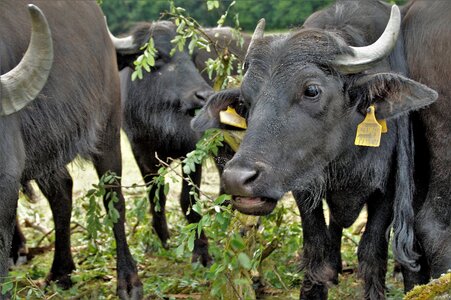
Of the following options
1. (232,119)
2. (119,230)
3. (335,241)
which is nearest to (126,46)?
(119,230)

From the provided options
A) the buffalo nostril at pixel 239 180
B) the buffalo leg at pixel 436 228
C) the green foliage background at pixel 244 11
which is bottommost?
the green foliage background at pixel 244 11

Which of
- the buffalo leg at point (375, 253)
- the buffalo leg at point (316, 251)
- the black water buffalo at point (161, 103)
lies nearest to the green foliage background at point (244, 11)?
the black water buffalo at point (161, 103)

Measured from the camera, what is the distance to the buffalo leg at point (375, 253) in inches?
235

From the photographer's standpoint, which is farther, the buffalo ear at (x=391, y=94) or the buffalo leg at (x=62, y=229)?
the buffalo leg at (x=62, y=229)

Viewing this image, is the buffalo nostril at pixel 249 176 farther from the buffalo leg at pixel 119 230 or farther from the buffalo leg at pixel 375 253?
the buffalo leg at pixel 119 230

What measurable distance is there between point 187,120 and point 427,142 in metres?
3.11

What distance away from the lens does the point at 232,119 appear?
5.94m

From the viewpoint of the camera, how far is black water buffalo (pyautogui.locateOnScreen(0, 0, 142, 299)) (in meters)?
5.67

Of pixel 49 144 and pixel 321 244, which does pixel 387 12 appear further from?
pixel 49 144

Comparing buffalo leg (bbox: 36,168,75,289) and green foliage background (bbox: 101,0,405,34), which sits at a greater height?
buffalo leg (bbox: 36,168,75,289)

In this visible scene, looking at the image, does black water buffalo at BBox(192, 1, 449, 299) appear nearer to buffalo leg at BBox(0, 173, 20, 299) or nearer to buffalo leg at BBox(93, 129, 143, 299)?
buffalo leg at BBox(0, 173, 20, 299)

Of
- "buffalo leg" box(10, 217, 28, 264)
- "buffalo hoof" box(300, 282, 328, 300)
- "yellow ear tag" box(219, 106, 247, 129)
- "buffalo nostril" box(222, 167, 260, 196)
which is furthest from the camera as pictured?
"buffalo leg" box(10, 217, 28, 264)

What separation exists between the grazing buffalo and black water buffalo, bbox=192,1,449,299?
2.39 metres

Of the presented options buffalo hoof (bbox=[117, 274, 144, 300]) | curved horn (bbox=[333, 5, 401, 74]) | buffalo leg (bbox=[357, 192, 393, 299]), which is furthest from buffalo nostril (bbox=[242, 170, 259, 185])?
buffalo hoof (bbox=[117, 274, 144, 300])
